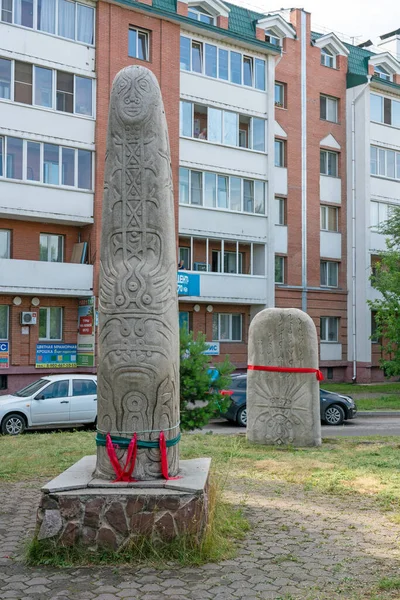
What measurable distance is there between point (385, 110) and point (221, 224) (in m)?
13.2

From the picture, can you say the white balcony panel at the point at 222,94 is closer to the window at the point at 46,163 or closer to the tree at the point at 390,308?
the window at the point at 46,163

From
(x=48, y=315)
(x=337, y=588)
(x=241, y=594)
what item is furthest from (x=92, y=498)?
(x=48, y=315)

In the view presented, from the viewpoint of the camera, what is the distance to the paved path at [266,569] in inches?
194

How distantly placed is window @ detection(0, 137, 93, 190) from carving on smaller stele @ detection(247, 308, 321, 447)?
669 inches

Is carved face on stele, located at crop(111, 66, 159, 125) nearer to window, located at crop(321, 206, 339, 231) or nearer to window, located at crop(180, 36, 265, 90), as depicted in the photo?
window, located at crop(180, 36, 265, 90)

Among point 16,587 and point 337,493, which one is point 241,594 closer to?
point 16,587

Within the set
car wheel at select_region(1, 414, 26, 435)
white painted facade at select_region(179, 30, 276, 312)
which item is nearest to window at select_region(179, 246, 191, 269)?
white painted facade at select_region(179, 30, 276, 312)

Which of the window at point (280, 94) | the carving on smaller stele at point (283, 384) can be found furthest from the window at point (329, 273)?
the carving on smaller stele at point (283, 384)

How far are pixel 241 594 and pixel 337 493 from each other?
11.4 ft

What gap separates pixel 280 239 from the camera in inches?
1420

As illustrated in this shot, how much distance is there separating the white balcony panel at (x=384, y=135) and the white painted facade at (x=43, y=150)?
16265mm

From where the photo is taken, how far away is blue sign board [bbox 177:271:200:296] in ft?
101

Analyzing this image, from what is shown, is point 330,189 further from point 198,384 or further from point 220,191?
point 198,384

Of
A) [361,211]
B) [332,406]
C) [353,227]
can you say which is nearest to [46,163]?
[332,406]
